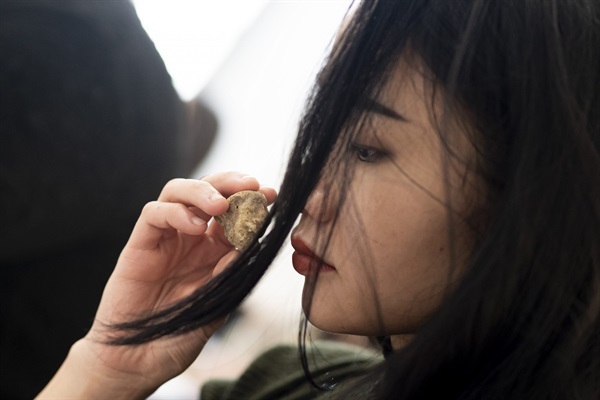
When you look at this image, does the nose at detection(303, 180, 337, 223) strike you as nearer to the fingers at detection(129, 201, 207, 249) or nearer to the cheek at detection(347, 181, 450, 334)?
the cheek at detection(347, 181, 450, 334)

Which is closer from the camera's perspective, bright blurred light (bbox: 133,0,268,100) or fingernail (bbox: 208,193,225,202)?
fingernail (bbox: 208,193,225,202)

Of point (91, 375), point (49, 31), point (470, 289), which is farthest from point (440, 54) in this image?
point (49, 31)

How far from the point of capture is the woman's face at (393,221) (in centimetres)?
64

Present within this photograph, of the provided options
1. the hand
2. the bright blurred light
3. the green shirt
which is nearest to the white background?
the bright blurred light

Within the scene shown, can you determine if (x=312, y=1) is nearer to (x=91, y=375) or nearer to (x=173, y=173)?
(x=173, y=173)

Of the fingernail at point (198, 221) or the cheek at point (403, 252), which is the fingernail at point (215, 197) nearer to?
the fingernail at point (198, 221)

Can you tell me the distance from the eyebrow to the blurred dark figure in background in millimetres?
579

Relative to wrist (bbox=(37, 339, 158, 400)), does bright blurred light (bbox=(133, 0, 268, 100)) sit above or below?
above

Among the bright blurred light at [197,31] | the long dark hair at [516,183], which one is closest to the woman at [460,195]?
the long dark hair at [516,183]

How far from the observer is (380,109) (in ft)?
2.13

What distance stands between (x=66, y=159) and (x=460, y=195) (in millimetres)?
657

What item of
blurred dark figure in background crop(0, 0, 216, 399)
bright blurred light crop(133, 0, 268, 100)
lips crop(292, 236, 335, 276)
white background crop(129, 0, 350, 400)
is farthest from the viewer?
bright blurred light crop(133, 0, 268, 100)

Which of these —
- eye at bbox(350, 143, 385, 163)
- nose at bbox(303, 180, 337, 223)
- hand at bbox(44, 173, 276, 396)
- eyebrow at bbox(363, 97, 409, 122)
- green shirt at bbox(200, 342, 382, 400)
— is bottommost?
green shirt at bbox(200, 342, 382, 400)

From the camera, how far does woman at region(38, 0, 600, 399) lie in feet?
2.03
